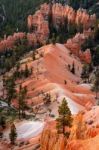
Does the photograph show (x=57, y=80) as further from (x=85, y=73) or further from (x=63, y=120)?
(x=63, y=120)

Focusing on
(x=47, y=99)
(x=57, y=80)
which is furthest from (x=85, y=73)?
(x=47, y=99)

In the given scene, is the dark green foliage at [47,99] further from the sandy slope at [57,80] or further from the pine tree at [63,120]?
the pine tree at [63,120]

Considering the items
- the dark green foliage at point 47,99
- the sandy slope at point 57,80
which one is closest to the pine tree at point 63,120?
the sandy slope at point 57,80

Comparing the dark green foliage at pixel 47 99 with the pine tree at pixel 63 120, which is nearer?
the pine tree at pixel 63 120

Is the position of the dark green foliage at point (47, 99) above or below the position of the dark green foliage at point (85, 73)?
below

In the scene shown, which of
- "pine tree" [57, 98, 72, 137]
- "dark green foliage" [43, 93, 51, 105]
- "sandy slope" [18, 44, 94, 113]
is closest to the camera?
"pine tree" [57, 98, 72, 137]

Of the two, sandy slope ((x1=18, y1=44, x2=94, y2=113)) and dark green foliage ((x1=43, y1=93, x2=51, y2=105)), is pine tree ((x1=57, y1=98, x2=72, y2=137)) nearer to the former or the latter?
sandy slope ((x1=18, y1=44, x2=94, y2=113))

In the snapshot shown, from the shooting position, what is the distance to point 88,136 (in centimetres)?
7019

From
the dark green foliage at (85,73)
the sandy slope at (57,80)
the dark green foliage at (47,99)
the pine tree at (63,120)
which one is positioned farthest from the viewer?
the dark green foliage at (85,73)

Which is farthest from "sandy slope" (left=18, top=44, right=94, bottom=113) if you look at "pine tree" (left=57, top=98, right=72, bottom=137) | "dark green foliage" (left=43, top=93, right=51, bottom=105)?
"pine tree" (left=57, top=98, right=72, bottom=137)

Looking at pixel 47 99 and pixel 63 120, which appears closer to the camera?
pixel 63 120

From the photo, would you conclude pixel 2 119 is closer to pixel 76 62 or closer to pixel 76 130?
pixel 76 130

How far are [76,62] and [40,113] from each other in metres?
71.3

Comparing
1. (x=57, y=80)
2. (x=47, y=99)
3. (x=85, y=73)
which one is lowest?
(x=47, y=99)
